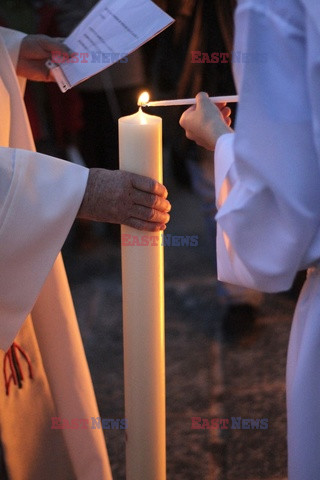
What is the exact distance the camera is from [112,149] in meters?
4.09

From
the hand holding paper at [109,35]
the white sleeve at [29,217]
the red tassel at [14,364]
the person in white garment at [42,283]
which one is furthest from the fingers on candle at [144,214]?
the red tassel at [14,364]

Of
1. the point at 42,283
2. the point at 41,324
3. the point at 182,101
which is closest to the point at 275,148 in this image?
the point at 182,101

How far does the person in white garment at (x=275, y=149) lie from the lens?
0.95 m

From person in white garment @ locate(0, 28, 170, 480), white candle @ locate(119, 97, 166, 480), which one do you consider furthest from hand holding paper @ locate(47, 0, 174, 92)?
white candle @ locate(119, 97, 166, 480)

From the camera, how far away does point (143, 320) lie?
1184mm

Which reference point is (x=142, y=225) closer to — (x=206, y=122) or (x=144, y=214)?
(x=144, y=214)

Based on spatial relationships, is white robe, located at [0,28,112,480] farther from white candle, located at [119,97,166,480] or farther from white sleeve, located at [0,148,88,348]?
white candle, located at [119,97,166,480]

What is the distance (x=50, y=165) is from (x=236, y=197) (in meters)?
0.39

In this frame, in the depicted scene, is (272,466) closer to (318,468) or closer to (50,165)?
(318,468)

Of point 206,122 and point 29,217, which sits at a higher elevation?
point 206,122

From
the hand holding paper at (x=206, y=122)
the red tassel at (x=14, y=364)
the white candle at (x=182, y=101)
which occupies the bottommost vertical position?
the red tassel at (x=14, y=364)

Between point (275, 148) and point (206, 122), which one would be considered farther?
point (206, 122)

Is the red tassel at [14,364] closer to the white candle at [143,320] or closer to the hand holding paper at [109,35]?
the white candle at [143,320]

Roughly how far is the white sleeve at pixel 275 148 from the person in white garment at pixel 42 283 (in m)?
0.22
